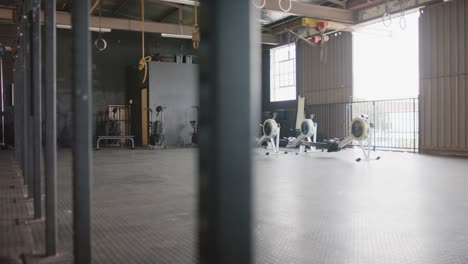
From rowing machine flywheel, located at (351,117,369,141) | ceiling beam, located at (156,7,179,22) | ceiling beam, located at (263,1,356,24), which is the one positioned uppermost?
ceiling beam, located at (156,7,179,22)

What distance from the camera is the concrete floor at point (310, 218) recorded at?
2.31 m

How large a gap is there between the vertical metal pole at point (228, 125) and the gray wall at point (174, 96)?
12857 mm

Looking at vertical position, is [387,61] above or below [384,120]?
above

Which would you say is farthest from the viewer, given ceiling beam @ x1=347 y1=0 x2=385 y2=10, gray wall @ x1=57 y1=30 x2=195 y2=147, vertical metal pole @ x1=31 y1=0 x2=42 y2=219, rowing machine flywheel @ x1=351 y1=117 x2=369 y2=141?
gray wall @ x1=57 y1=30 x2=195 y2=147

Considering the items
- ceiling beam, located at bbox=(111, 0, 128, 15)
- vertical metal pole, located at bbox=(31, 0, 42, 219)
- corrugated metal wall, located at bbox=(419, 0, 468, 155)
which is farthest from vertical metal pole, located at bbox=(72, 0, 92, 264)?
ceiling beam, located at bbox=(111, 0, 128, 15)

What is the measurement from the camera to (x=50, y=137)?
7.86ft

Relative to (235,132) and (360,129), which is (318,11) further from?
(235,132)

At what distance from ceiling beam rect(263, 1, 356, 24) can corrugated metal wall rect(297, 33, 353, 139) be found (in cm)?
112

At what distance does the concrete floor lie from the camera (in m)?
2.31

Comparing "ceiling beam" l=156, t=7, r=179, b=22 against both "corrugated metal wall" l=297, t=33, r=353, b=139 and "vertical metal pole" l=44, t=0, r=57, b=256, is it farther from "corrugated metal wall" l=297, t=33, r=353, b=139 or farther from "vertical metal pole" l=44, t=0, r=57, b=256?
"vertical metal pole" l=44, t=0, r=57, b=256

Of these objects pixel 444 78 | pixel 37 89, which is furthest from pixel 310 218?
pixel 444 78

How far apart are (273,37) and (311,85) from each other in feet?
7.83

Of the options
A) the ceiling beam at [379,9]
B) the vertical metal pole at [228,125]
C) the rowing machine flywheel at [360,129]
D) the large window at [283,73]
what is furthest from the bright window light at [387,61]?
the vertical metal pole at [228,125]

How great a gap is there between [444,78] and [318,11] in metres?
3.35
